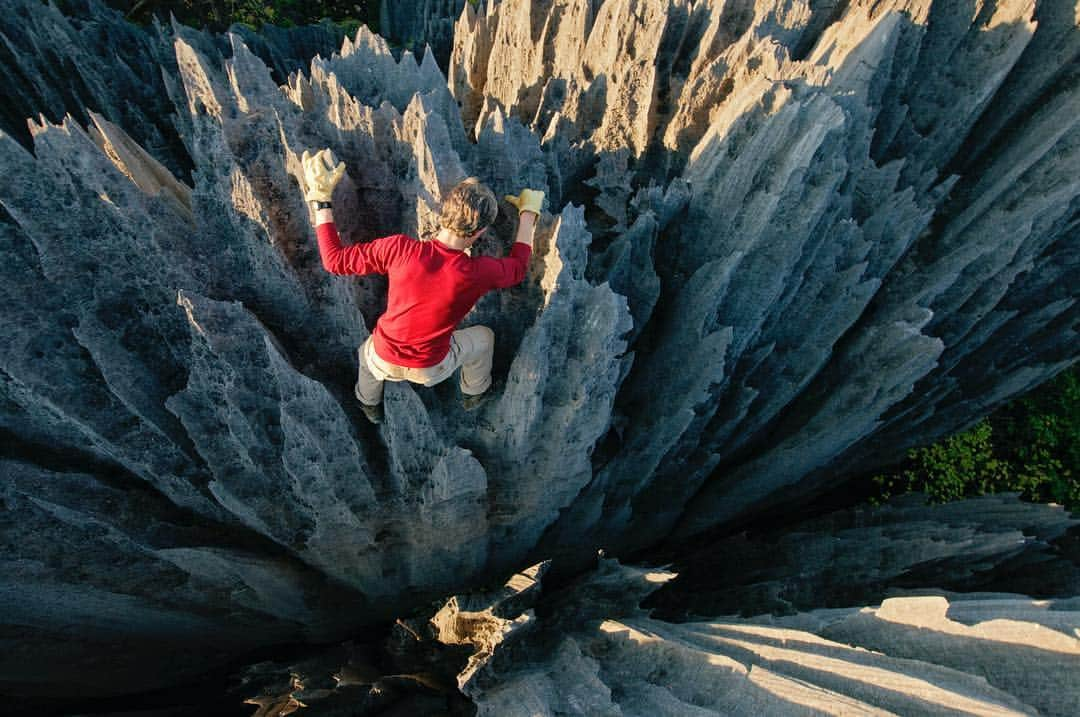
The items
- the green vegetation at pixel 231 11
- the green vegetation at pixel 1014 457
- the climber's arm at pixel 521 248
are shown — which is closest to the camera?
the climber's arm at pixel 521 248

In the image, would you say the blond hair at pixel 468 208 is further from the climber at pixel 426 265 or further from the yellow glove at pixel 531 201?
the yellow glove at pixel 531 201

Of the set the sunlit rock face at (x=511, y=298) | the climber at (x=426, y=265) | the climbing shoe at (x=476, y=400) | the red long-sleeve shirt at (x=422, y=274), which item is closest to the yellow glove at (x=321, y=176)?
the climber at (x=426, y=265)

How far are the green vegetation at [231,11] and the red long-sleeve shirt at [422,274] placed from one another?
10.7 meters

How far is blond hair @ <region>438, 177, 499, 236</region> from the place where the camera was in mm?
4293

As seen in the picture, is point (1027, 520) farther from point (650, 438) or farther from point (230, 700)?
point (230, 700)

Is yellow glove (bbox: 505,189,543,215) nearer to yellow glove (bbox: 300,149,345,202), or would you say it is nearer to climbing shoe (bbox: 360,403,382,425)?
yellow glove (bbox: 300,149,345,202)

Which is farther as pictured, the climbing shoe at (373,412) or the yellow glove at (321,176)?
the climbing shoe at (373,412)

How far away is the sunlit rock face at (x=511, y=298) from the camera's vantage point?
509 cm

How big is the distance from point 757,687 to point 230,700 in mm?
5125

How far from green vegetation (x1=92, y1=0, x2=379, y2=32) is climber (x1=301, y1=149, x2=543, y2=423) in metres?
10.5

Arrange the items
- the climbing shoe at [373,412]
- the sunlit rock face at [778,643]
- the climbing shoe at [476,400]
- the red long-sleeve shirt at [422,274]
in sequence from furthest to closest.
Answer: the climbing shoe at [476,400], the climbing shoe at [373,412], the red long-sleeve shirt at [422,274], the sunlit rock face at [778,643]

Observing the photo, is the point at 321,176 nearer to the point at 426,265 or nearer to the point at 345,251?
the point at 345,251

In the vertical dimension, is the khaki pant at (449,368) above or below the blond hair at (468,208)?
below

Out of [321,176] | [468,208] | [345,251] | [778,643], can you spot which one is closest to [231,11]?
[321,176]
